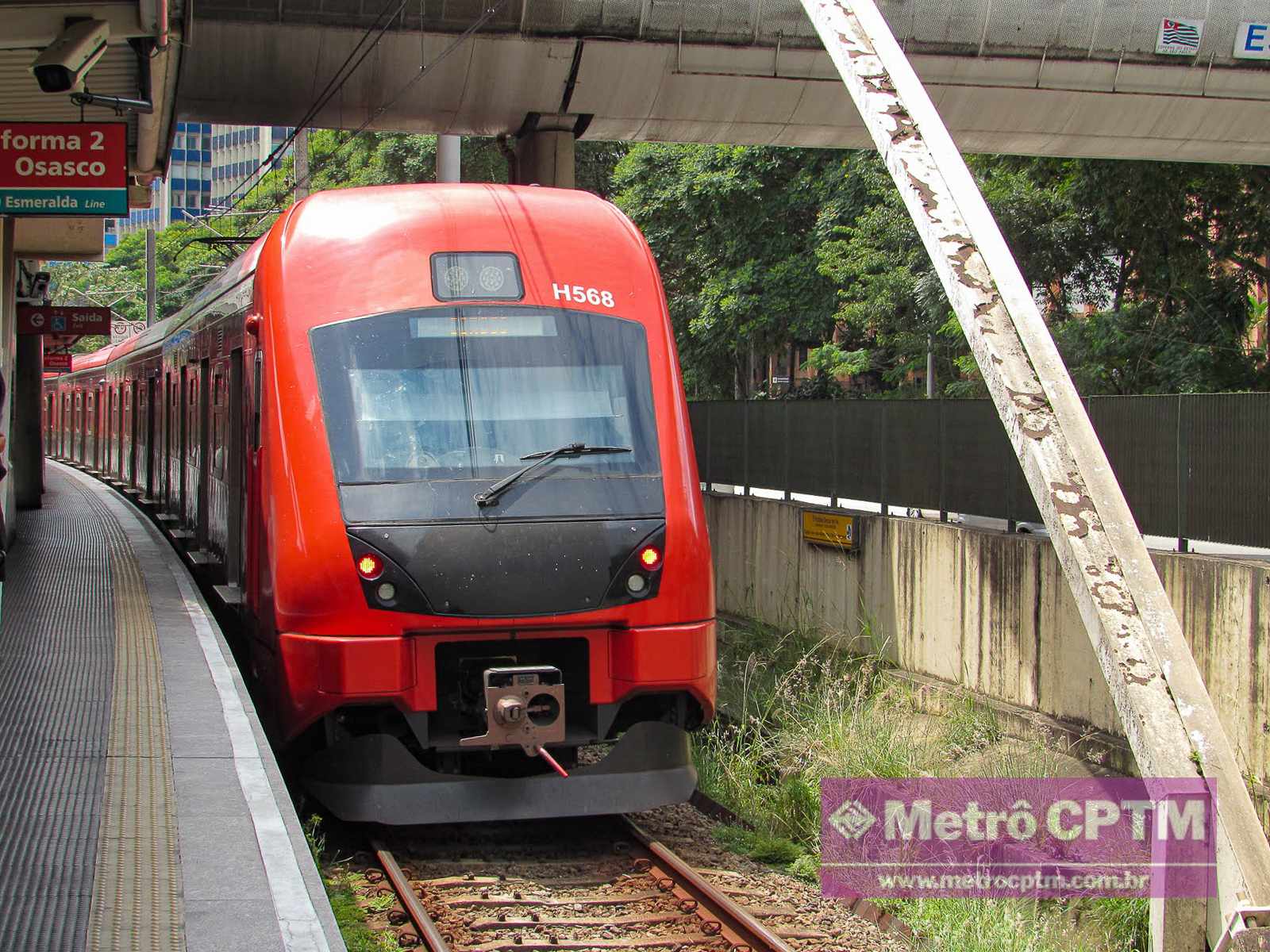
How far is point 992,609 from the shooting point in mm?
11039

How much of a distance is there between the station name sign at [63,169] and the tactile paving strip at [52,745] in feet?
10.5

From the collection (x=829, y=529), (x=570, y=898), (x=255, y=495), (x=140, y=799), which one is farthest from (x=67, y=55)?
(x=829, y=529)

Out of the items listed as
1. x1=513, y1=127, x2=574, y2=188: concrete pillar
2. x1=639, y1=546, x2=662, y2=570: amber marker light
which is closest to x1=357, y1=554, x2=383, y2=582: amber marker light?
x1=639, y1=546, x2=662, y2=570: amber marker light

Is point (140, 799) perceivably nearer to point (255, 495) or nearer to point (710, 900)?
point (710, 900)

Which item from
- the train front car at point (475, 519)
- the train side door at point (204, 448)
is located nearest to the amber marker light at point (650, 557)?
the train front car at point (475, 519)

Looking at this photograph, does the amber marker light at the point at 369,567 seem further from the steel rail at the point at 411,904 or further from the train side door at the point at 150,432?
the train side door at the point at 150,432

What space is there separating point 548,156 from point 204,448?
611 cm

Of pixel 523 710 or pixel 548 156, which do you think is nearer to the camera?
pixel 523 710

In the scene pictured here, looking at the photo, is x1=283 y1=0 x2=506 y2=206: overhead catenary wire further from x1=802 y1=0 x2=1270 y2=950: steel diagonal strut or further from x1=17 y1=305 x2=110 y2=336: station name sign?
x1=17 y1=305 x2=110 y2=336: station name sign

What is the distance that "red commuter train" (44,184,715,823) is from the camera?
7414 mm

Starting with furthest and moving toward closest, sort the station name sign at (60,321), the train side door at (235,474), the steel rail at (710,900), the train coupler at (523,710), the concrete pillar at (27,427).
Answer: the station name sign at (60,321), the concrete pillar at (27,427), the train side door at (235,474), the train coupler at (523,710), the steel rail at (710,900)

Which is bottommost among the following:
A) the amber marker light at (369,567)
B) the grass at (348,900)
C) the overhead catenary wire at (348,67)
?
the grass at (348,900)

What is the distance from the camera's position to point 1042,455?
22.1ft

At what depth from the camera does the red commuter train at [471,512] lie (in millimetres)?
7414
